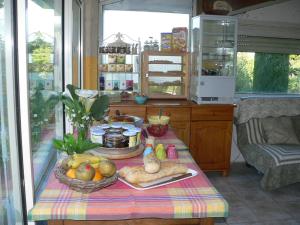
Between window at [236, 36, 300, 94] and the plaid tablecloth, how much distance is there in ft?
10.2

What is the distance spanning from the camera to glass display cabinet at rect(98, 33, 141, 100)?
3541 mm

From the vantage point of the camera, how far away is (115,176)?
1273 millimetres

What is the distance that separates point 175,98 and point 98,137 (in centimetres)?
226

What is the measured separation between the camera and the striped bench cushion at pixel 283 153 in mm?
3020

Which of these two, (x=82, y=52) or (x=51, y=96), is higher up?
(x=82, y=52)

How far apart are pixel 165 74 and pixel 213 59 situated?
0.62 meters

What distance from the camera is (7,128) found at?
1291 mm

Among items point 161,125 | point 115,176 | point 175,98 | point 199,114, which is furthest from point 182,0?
point 115,176

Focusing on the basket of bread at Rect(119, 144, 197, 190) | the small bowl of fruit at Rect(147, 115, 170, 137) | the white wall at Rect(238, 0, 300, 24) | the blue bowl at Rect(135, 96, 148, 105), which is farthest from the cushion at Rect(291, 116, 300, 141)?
the basket of bread at Rect(119, 144, 197, 190)

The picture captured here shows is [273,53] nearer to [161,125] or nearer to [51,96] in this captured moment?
[161,125]

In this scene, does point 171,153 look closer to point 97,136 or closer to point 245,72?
point 97,136

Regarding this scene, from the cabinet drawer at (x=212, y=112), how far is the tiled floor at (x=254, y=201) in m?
0.70

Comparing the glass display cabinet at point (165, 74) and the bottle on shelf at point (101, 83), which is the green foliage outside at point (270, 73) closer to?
the glass display cabinet at point (165, 74)

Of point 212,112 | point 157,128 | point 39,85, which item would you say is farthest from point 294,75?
point 39,85
